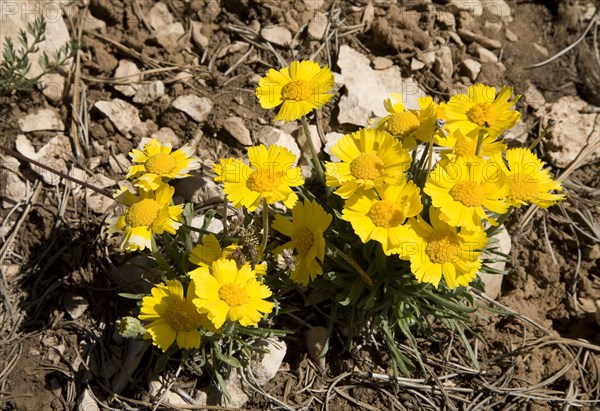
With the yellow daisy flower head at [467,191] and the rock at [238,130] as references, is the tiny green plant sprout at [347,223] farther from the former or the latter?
the rock at [238,130]

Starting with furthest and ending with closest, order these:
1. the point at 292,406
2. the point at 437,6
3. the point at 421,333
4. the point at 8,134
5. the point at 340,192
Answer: the point at 437,6 → the point at 8,134 → the point at 421,333 → the point at 292,406 → the point at 340,192

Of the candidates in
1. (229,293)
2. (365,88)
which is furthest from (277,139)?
(229,293)

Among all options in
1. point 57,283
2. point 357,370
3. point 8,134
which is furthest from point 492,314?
point 8,134

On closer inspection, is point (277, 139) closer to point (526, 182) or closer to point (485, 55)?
point (526, 182)

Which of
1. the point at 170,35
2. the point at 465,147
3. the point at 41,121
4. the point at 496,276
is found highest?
the point at 465,147

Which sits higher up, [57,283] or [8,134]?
[8,134]

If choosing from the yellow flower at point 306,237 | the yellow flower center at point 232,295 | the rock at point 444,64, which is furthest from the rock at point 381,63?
the yellow flower center at point 232,295

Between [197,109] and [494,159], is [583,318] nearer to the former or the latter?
[494,159]
